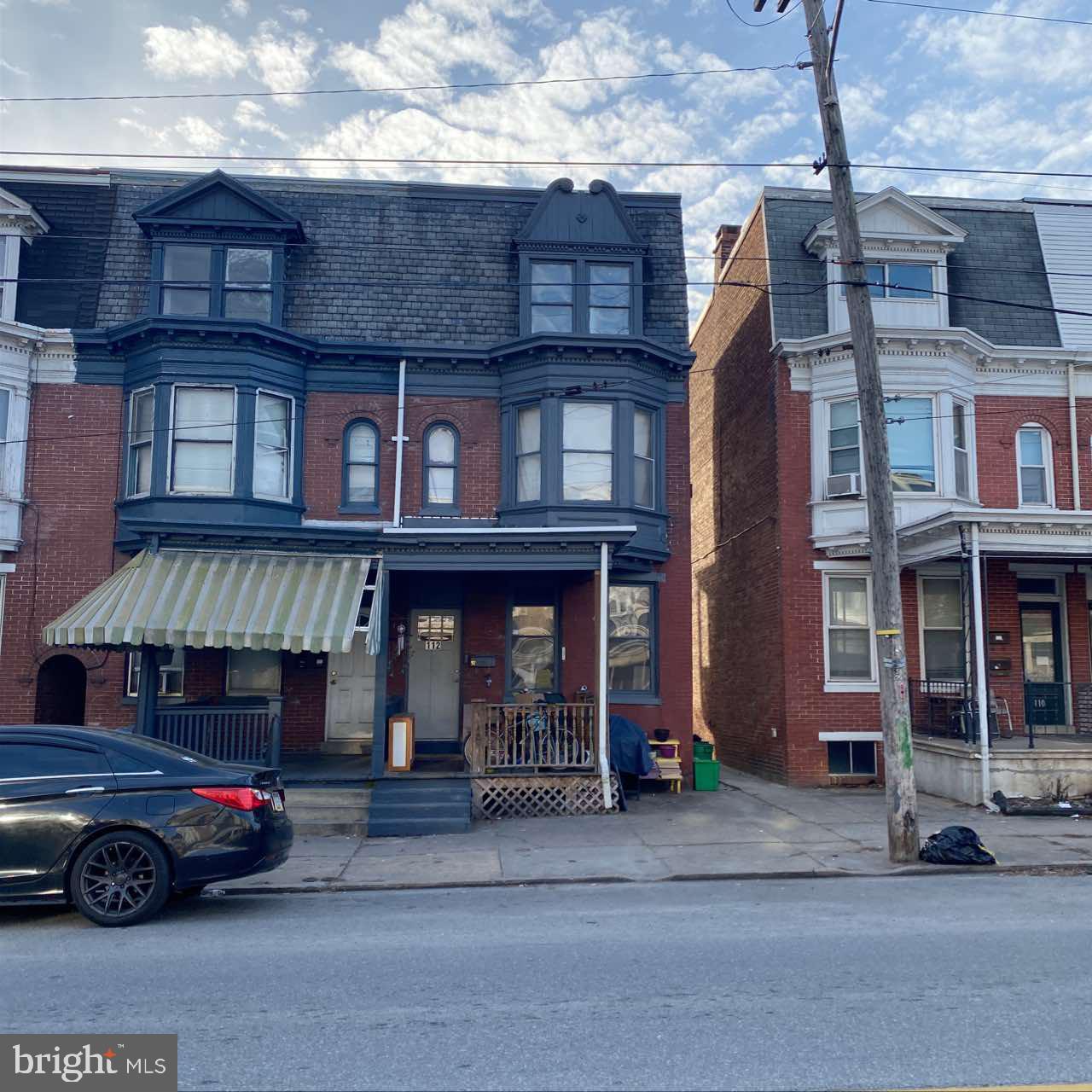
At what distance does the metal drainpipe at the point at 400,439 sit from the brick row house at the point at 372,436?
5 cm

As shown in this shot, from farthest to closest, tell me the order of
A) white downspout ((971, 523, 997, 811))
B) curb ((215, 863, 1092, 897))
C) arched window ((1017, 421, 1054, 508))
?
arched window ((1017, 421, 1054, 508))
white downspout ((971, 523, 997, 811))
curb ((215, 863, 1092, 897))

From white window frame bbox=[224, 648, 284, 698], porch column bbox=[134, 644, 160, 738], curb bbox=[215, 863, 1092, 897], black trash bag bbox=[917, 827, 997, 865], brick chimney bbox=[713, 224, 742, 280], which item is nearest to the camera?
curb bbox=[215, 863, 1092, 897]

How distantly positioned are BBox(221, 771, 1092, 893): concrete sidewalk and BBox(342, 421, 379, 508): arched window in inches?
246

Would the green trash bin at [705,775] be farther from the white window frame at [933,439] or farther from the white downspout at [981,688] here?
the white window frame at [933,439]

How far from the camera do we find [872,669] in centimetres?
1731

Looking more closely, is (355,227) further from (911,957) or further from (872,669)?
(911,957)

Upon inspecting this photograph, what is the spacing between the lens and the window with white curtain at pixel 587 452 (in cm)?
1664

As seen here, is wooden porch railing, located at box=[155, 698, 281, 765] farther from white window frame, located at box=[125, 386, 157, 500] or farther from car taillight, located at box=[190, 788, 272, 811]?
car taillight, located at box=[190, 788, 272, 811]

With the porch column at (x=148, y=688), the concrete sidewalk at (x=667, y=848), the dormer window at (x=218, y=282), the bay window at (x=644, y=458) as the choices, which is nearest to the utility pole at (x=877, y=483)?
the concrete sidewalk at (x=667, y=848)

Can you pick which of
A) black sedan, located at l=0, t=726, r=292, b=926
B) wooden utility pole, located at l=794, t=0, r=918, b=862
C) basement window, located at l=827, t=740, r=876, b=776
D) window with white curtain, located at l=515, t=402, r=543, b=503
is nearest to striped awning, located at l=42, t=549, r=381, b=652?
window with white curtain, located at l=515, t=402, r=543, b=503

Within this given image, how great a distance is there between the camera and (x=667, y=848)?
11625 mm

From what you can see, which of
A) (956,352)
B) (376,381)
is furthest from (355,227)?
(956,352)

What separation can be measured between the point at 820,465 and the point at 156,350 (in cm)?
1138

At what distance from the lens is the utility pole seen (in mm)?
10727
